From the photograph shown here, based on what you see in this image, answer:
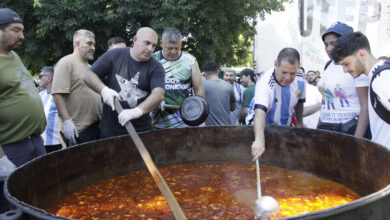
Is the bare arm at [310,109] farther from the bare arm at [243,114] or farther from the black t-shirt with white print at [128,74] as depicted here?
the black t-shirt with white print at [128,74]

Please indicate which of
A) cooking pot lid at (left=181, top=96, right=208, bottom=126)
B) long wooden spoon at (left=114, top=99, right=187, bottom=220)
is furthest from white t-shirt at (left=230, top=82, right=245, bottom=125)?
long wooden spoon at (left=114, top=99, right=187, bottom=220)

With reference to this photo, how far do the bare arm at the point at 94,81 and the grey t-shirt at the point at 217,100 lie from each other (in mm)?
2064

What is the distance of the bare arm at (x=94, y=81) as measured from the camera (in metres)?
2.75

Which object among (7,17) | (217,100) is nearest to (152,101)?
(7,17)

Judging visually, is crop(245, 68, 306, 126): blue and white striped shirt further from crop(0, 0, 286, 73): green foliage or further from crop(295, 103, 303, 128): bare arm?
crop(0, 0, 286, 73): green foliage

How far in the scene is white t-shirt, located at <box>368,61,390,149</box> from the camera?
2.04 m

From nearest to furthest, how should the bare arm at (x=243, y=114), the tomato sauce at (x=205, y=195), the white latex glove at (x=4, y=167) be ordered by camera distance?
the white latex glove at (x=4, y=167), the tomato sauce at (x=205, y=195), the bare arm at (x=243, y=114)

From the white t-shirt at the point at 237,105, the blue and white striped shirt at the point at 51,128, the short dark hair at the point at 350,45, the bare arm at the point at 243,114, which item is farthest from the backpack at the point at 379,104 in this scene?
the white t-shirt at the point at 237,105

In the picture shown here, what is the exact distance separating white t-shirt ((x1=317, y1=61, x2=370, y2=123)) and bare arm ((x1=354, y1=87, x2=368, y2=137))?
0.07 m

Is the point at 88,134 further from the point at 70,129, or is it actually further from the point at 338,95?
the point at 338,95

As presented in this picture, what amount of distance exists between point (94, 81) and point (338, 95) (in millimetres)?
2113

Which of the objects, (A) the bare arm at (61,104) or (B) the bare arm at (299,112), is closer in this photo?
(A) the bare arm at (61,104)

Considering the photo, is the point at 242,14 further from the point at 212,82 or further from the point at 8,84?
the point at 8,84

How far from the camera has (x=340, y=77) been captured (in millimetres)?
2797
